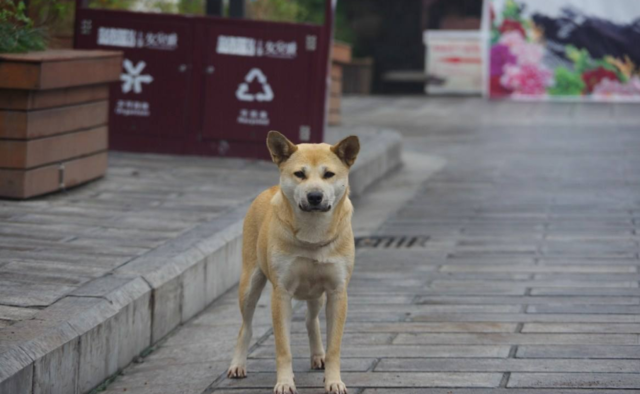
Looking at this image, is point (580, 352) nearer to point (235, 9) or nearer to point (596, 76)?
point (235, 9)

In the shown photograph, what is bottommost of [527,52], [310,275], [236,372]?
[236,372]

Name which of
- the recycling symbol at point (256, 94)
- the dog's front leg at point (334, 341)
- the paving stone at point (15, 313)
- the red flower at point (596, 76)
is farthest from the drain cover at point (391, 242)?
the red flower at point (596, 76)

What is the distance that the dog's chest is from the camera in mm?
5125

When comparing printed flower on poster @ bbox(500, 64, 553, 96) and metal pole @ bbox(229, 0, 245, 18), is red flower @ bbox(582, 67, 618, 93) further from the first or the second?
metal pole @ bbox(229, 0, 245, 18)

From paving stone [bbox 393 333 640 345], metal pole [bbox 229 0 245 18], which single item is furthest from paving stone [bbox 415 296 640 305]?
metal pole [bbox 229 0 245 18]

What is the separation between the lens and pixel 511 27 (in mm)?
22578

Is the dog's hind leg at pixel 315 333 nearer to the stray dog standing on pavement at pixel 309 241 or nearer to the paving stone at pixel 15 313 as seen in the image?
the stray dog standing on pavement at pixel 309 241

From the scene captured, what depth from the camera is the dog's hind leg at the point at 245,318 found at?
552 cm

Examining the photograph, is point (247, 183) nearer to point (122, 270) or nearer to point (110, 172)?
point (110, 172)

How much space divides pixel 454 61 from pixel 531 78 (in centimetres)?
161

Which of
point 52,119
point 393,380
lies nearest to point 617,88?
point 52,119

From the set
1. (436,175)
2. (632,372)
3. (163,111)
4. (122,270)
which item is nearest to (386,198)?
(436,175)

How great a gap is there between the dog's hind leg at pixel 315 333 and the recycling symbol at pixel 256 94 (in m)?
6.11

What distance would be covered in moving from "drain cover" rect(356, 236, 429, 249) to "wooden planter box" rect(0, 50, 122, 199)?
7.93 feet
